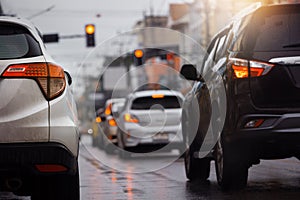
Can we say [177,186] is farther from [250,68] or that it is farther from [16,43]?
[16,43]

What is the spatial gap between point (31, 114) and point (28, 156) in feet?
1.02

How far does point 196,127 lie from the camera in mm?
10664

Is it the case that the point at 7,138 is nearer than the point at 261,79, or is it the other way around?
the point at 7,138

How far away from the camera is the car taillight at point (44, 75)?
6.34m

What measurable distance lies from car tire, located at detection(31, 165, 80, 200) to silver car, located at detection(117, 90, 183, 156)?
12918 mm

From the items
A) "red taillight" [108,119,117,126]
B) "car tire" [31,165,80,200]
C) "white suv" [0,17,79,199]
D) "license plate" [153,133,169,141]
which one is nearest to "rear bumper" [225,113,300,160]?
"car tire" [31,165,80,200]

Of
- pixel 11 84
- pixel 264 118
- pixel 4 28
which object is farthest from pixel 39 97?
pixel 264 118

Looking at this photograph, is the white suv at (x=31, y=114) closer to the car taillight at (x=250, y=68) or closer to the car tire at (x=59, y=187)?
the car tire at (x=59, y=187)

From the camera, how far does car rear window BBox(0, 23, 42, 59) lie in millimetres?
6470

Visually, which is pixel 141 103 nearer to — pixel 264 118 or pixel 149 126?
pixel 149 126

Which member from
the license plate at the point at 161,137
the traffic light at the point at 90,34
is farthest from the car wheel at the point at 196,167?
the traffic light at the point at 90,34

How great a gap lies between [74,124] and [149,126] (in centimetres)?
1392

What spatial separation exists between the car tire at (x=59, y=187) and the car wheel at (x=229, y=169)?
214 centimetres

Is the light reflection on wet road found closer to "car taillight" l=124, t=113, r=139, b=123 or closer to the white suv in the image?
the white suv
